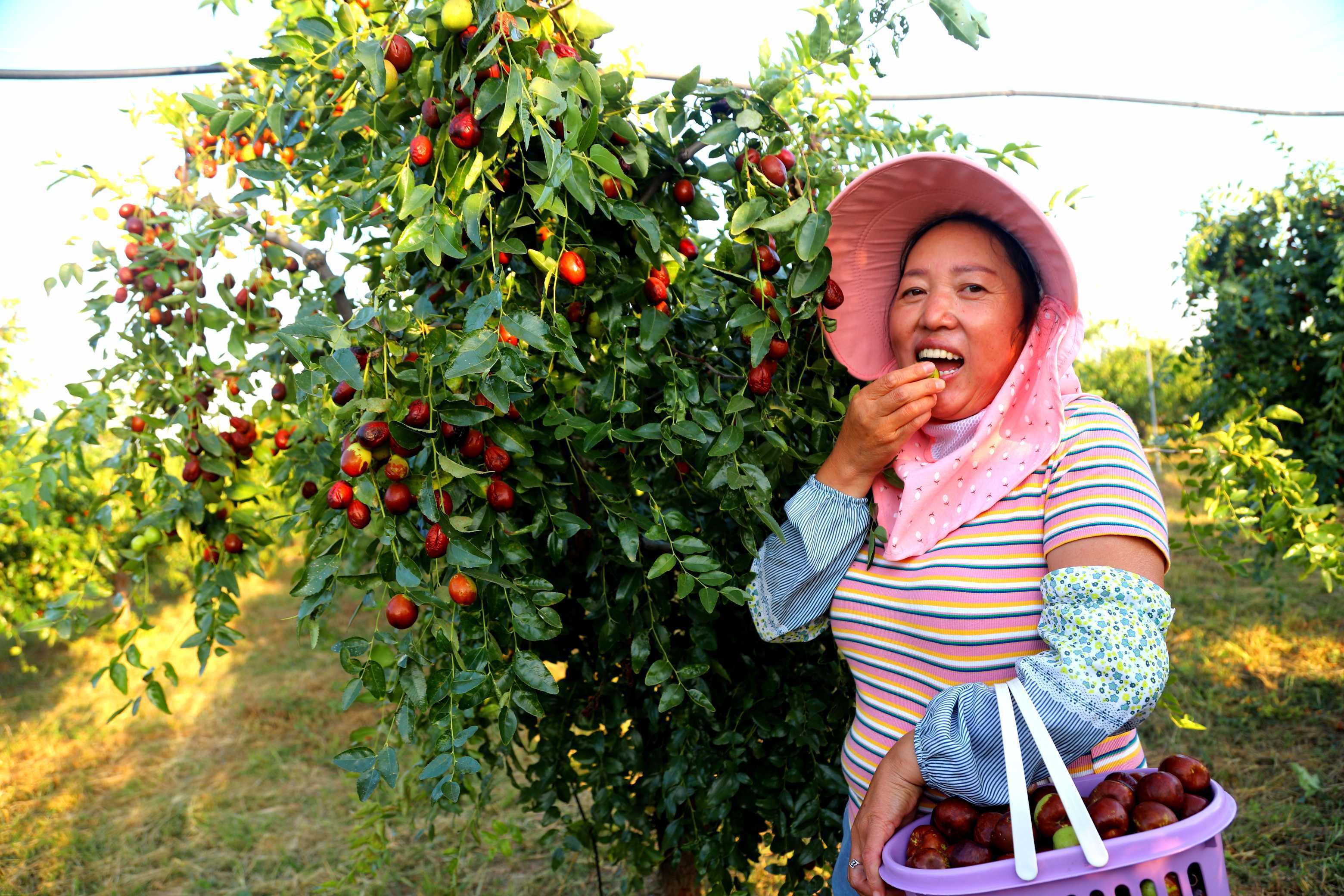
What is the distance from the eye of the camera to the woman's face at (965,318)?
1167 millimetres

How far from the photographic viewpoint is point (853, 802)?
4.30ft

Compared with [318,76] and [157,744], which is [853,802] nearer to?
[318,76]

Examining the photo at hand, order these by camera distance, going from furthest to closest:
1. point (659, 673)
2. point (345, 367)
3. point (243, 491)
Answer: point (243, 491), point (659, 673), point (345, 367)

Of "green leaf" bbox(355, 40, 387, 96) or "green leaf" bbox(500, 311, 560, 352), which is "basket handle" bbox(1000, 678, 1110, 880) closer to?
"green leaf" bbox(500, 311, 560, 352)

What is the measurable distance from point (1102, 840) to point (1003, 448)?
0.49 m

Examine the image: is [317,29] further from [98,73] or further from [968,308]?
[98,73]

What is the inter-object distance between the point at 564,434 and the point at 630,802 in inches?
38.3

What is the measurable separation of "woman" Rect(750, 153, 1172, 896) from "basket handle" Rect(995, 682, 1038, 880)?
3 centimetres

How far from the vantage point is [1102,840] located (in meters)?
0.84

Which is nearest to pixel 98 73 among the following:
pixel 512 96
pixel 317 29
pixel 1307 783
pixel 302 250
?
pixel 302 250

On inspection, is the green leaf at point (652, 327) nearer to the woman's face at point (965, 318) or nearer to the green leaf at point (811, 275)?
the green leaf at point (811, 275)

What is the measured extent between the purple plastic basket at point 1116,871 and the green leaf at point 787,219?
0.79m

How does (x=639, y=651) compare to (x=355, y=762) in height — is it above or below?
above

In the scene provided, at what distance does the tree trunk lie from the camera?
207cm
